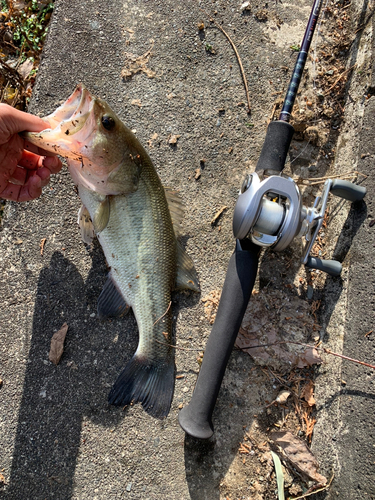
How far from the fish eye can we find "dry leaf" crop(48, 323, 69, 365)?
170cm

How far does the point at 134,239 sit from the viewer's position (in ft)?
8.28

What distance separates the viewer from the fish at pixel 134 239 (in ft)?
7.86

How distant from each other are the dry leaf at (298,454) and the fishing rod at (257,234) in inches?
26.1

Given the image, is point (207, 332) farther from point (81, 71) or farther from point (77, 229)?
point (81, 71)

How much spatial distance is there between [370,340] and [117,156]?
228 centimetres

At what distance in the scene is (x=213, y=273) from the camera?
9.52 feet

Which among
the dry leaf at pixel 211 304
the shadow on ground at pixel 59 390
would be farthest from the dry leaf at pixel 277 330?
the shadow on ground at pixel 59 390

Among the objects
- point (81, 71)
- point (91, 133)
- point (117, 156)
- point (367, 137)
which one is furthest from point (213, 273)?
point (81, 71)

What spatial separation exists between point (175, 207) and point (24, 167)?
132cm

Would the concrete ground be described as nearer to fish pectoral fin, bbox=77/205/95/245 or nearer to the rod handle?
the rod handle

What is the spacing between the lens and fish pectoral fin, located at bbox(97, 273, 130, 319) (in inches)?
106

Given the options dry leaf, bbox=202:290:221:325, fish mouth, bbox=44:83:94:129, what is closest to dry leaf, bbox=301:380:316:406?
dry leaf, bbox=202:290:221:325

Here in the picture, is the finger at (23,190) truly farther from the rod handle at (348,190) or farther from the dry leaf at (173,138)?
the rod handle at (348,190)

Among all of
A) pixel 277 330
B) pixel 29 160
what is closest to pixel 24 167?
pixel 29 160
